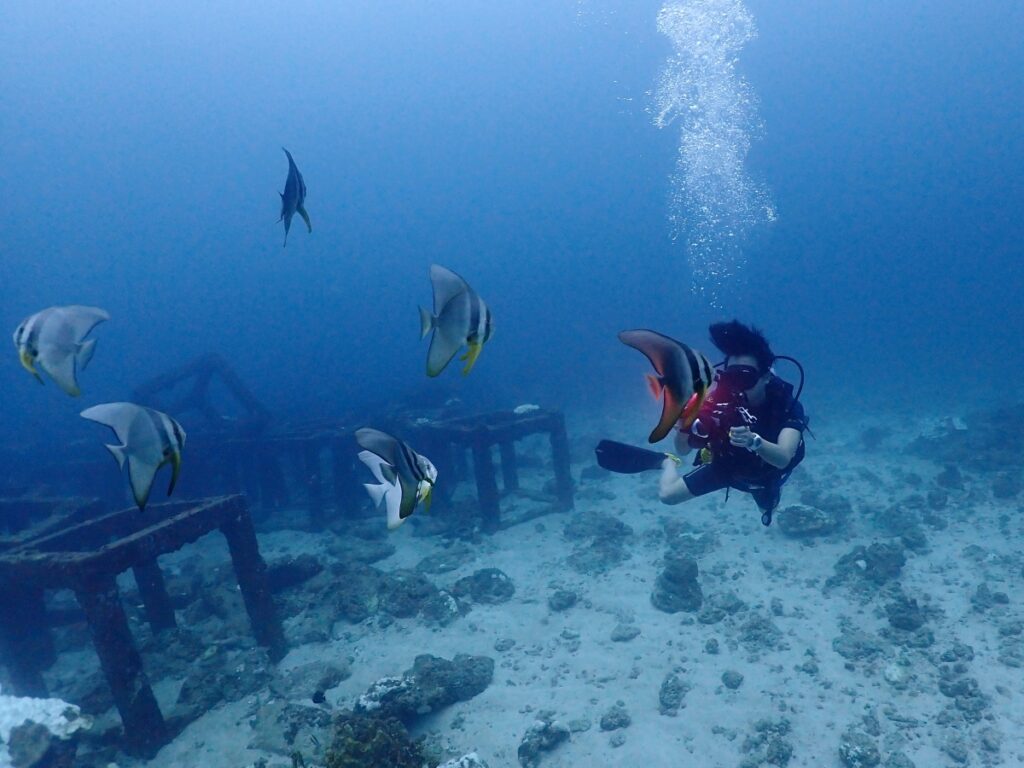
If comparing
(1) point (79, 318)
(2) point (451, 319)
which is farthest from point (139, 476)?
(2) point (451, 319)

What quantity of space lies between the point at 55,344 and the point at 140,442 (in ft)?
3.52

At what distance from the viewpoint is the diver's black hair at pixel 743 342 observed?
478cm

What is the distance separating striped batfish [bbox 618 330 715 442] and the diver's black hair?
310cm

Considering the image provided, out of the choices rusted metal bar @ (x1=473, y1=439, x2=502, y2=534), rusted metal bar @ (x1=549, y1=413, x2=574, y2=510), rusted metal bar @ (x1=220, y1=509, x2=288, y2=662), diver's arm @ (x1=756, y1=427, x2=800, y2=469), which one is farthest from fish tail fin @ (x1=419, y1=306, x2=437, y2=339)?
rusted metal bar @ (x1=549, y1=413, x2=574, y2=510)

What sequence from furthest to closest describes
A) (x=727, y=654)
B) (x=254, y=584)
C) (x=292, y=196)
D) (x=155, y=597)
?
(x=155, y=597), (x=254, y=584), (x=727, y=654), (x=292, y=196)

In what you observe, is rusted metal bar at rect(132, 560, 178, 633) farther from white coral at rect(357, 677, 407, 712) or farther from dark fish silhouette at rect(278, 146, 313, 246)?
A: dark fish silhouette at rect(278, 146, 313, 246)

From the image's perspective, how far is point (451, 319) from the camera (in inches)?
90.7

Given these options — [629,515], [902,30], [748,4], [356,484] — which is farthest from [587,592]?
[902,30]

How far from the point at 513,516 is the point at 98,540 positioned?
7327 mm

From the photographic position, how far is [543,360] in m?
59.6

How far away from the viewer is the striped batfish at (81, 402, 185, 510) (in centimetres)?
234

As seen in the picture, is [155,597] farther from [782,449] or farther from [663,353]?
[663,353]

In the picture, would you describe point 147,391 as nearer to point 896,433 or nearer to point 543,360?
point 896,433

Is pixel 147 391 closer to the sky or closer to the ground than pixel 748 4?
closer to the ground
